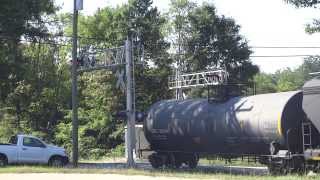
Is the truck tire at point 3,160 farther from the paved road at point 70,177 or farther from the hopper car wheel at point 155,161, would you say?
the hopper car wheel at point 155,161

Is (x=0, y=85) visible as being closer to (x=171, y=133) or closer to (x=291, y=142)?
(x=171, y=133)

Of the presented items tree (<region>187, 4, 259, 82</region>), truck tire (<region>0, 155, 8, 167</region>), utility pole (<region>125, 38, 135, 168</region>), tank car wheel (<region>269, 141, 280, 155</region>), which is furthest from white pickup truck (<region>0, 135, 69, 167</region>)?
tree (<region>187, 4, 259, 82</region>)

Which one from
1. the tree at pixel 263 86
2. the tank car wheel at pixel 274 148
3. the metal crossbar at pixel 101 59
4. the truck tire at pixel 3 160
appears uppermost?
the tree at pixel 263 86

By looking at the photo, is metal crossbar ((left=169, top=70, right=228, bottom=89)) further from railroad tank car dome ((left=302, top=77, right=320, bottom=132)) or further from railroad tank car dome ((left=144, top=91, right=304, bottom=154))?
railroad tank car dome ((left=302, top=77, right=320, bottom=132))

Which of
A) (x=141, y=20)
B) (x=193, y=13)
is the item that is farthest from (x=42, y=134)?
(x=193, y=13)

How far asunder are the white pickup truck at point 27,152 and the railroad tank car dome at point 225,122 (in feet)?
16.1

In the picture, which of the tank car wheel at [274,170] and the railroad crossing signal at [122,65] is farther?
the railroad crossing signal at [122,65]

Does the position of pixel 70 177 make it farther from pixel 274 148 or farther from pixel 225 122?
pixel 274 148

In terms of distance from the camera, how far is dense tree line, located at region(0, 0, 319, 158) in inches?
2271

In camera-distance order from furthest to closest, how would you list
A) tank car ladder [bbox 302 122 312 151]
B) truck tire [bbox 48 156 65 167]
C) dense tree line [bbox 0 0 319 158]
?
dense tree line [bbox 0 0 319 158] → truck tire [bbox 48 156 65 167] → tank car ladder [bbox 302 122 312 151]

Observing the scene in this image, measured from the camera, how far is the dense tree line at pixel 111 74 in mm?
57688

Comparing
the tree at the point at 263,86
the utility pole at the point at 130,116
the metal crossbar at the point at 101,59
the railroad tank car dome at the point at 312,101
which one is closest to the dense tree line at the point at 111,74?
the tree at the point at 263,86

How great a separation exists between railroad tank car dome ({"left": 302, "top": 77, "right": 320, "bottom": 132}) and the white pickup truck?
13589 millimetres

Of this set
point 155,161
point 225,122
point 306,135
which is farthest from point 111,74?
point 306,135
